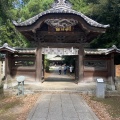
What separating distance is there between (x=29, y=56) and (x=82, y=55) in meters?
3.85

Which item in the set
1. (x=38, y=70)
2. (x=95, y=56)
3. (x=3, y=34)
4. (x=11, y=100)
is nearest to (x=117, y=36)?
(x=95, y=56)

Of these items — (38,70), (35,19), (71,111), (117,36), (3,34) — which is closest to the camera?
(71,111)

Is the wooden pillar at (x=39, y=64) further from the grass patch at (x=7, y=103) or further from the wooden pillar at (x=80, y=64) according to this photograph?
the grass patch at (x=7, y=103)

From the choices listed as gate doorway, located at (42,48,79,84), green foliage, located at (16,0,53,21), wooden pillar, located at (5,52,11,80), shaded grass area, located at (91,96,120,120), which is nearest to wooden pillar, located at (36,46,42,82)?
gate doorway, located at (42,48,79,84)

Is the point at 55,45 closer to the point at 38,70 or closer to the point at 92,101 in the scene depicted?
the point at 38,70

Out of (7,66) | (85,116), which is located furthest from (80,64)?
(85,116)

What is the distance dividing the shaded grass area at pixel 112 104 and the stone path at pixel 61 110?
3.30ft

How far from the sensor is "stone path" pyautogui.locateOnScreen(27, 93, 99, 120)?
27.2 ft

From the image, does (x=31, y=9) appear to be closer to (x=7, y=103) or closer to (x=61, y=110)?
(x=7, y=103)

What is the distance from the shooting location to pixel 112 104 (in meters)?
11.2

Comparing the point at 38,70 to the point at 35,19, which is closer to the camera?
the point at 35,19

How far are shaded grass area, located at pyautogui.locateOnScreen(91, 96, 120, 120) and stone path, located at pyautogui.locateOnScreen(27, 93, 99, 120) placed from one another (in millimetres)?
1006

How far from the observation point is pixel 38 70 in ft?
52.1

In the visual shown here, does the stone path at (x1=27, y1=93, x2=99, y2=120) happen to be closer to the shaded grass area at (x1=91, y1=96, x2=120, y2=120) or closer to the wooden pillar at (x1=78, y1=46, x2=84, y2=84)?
the shaded grass area at (x1=91, y1=96, x2=120, y2=120)
